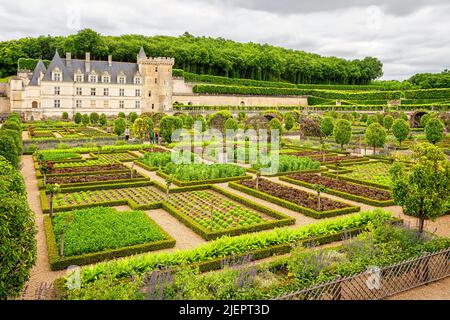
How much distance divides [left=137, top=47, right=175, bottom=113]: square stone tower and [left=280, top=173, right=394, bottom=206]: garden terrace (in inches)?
1830

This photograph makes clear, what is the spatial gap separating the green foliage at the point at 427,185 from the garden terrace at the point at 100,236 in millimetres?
7096

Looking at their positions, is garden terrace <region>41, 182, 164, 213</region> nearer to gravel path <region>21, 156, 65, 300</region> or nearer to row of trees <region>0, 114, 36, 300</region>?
gravel path <region>21, 156, 65, 300</region>

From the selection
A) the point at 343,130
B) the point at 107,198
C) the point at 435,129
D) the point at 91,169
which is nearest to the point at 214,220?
the point at 107,198

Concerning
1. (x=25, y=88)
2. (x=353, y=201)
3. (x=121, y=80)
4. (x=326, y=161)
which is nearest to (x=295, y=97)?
(x=121, y=80)

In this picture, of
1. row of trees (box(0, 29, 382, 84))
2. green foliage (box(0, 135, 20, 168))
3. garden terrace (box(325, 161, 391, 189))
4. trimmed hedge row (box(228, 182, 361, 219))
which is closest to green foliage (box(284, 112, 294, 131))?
garden terrace (box(325, 161, 391, 189))

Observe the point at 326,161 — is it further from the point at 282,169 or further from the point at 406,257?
the point at 406,257

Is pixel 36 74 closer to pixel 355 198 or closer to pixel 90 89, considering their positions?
pixel 90 89

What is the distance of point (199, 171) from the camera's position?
19.8 meters

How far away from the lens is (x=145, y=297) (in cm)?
672

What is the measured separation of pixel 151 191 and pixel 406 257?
11523 mm

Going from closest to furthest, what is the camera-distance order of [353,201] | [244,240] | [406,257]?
1. [406,257]
2. [244,240]
3. [353,201]

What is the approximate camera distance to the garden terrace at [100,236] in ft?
33.7

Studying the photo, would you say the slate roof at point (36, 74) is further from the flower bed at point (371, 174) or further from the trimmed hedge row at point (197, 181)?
the flower bed at point (371, 174)

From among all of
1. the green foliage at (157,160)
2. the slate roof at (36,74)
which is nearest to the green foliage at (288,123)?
the green foliage at (157,160)
